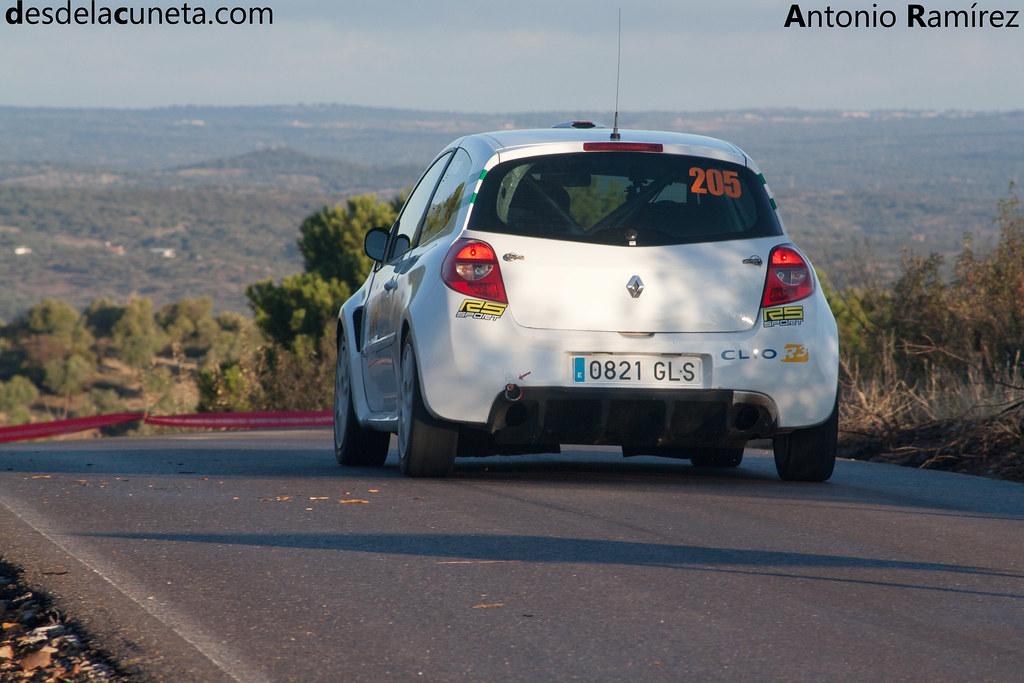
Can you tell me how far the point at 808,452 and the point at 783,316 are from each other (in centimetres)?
87

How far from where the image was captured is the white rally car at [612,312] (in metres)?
6.69

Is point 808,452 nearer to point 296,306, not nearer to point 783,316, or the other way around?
point 783,316

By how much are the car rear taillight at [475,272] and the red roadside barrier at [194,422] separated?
41.6 ft

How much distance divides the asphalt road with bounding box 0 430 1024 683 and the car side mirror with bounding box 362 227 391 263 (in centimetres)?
173

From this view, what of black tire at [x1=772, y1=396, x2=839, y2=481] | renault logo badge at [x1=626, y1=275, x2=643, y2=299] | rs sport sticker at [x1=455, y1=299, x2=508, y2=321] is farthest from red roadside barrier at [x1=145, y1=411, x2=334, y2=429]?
renault logo badge at [x1=626, y1=275, x2=643, y2=299]

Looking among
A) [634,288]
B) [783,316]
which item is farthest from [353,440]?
[783,316]

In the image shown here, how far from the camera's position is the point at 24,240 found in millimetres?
196625

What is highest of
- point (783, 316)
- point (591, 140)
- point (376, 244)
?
point (591, 140)

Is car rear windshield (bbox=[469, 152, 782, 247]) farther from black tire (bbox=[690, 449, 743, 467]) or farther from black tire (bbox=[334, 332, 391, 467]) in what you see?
black tire (bbox=[334, 332, 391, 467])

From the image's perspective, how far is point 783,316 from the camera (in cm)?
690

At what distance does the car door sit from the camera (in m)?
7.75

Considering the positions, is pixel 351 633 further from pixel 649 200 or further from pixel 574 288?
pixel 649 200

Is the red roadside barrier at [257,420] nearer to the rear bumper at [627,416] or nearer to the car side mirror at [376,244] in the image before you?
the car side mirror at [376,244]

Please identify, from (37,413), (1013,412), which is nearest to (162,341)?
(37,413)
